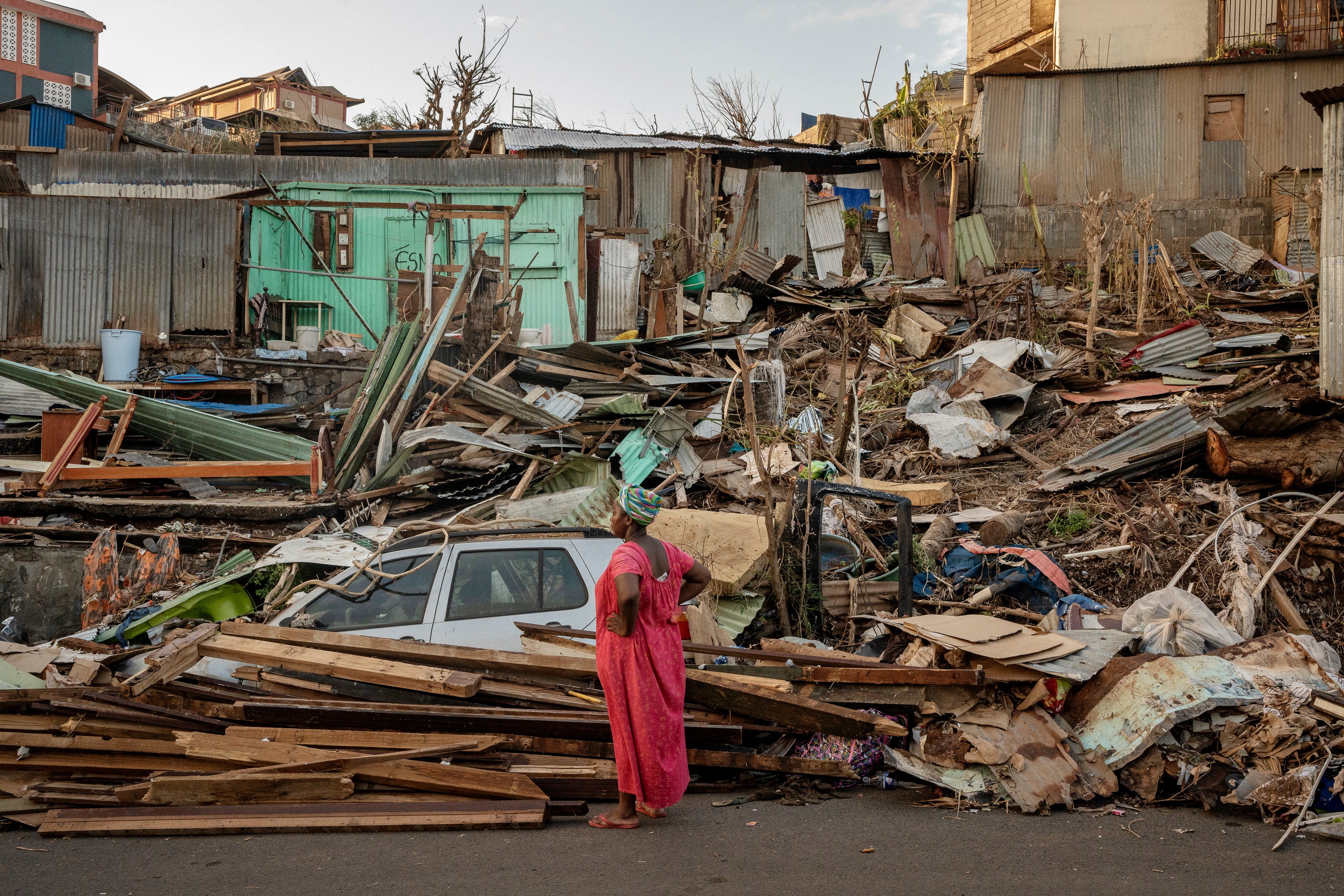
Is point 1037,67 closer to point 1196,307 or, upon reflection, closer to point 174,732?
point 1196,307

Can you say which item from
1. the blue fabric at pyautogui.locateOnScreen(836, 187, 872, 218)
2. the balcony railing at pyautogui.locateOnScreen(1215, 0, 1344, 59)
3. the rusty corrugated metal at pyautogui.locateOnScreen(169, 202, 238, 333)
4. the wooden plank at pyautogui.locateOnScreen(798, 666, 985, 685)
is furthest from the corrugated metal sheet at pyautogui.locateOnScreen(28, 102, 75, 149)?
the balcony railing at pyautogui.locateOnScreen(1215, 0, 1344, 59)

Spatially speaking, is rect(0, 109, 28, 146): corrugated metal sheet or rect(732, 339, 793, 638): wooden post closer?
rect(732, 339, 793, 638): wooden post

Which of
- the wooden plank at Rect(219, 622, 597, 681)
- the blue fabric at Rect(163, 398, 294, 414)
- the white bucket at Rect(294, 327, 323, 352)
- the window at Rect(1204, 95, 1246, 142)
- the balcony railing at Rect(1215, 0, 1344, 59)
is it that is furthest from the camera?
the balcony railing at Rect(1215, 0, 1344, 59)

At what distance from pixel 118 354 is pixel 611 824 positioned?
41.1 ft

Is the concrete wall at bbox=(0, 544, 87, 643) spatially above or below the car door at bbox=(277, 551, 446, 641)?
below

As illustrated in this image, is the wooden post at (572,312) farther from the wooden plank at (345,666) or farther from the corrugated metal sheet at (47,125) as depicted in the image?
the corrugated metal sheet at (47,125)

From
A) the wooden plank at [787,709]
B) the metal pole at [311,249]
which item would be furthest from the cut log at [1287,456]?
the metal pole at [311,249]

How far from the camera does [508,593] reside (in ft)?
18.8

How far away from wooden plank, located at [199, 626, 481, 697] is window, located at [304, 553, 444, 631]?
0.39m

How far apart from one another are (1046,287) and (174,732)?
16391mm

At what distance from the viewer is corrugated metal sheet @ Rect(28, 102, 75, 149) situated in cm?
2164

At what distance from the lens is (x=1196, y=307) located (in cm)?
1502

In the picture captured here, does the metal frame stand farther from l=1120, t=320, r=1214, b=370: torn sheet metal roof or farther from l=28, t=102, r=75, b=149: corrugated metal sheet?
l=28, t=102, r=75, b=149: corrugated metal sheet

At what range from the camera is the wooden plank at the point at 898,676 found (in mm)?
4969
